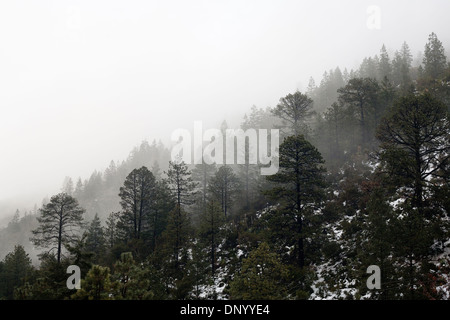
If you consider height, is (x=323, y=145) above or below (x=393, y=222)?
above

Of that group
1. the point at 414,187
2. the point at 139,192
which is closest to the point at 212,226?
the point at 139,192

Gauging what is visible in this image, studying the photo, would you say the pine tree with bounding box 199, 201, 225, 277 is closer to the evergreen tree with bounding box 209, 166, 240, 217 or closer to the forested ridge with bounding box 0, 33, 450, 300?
the forested ridge with bounding box 0, 33, 450, 300

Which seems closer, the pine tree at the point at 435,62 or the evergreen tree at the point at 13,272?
the evergreen tree at the point at 13,272

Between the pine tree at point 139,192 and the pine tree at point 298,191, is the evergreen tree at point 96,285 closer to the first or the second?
the pine tree at point 298,191

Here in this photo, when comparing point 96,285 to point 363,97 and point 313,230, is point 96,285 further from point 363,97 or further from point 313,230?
point 363,97

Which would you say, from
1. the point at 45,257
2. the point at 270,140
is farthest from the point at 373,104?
the point at 45,257

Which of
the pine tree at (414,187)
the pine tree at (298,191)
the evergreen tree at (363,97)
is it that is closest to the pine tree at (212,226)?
the pine tree at (298,191)

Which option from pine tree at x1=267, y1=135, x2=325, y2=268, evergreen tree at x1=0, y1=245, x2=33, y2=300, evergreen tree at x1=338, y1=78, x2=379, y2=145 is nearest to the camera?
pine tree at x1=267, y1=135, x2=325, y2=268

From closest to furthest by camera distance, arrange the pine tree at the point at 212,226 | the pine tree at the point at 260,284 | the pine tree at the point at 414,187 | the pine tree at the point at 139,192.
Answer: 1. the pine tree at the point at 414,187
2. the pine tree at the point at 260,284
3. the pine tree at the point at 212,226
4. the pine tree at the point at 139,192

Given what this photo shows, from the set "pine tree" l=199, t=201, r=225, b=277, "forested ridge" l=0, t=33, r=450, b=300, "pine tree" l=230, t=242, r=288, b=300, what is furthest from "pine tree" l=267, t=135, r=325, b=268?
"pine tree" l=199, t=201, r=225, b=277
